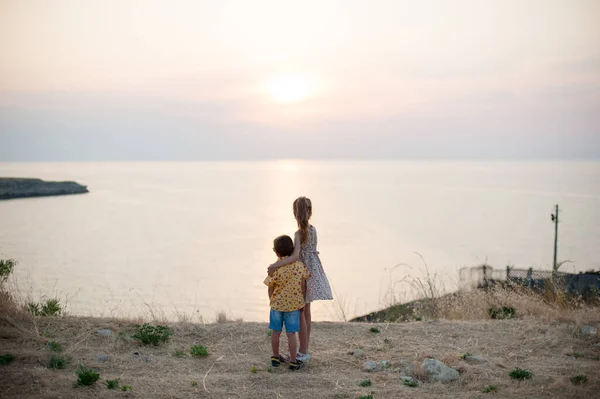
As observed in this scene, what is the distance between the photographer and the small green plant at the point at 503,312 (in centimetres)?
903

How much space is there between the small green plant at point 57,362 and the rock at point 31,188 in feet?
322

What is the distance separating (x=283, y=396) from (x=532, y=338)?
4224 millimetres

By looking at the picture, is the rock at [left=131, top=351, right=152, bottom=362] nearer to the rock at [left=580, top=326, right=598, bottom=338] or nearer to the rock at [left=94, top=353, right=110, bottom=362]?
the rock at [left=94, top=353, right=110, bottom=362]

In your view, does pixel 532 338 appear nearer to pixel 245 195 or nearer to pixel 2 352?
pixel 2 352

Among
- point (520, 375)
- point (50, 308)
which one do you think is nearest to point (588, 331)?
point (520, 375)

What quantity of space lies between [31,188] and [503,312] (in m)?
106

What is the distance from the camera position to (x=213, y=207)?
87062 mm

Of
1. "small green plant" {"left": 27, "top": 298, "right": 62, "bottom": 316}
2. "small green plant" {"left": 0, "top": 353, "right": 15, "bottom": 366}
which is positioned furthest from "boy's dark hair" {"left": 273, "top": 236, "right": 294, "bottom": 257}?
"small green plant" {"left": 27, "top": 298, "right": 62, "bottom": 316}

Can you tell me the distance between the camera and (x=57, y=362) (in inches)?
226

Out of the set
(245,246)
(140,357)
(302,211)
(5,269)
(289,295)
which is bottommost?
(245,246)

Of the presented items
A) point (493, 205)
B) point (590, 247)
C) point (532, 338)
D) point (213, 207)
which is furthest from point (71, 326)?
point (493, 205)

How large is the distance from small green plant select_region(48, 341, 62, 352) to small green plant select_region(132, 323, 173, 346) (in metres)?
0.94

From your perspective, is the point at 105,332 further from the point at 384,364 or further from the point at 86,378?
the point at 384,364

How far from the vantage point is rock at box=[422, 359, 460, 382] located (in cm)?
573
